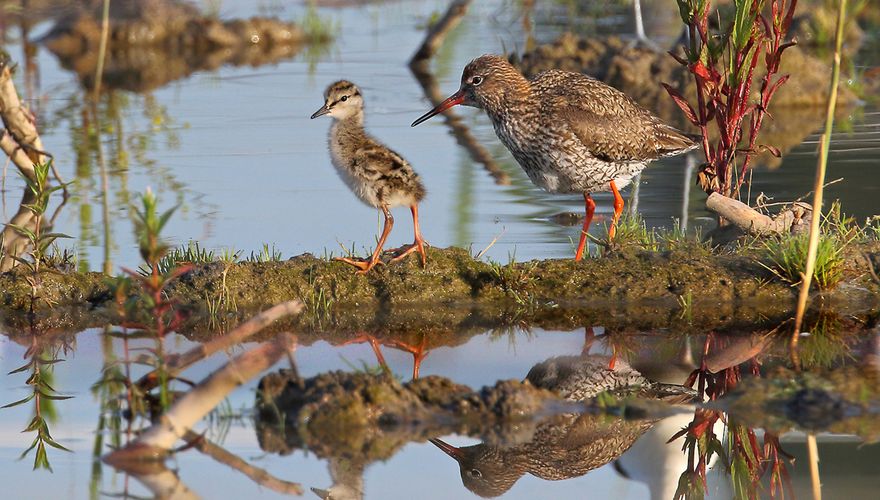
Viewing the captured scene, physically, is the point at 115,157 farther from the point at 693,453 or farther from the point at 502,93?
the point at 693,453

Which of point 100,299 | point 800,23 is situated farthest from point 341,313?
point 800,23

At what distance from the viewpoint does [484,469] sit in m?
6.12

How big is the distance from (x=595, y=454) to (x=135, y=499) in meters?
2.10

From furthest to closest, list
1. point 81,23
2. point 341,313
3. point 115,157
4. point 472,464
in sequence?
point 81,23 < point 115,157 < point 341,313 < point 472,464

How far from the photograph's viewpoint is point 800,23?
20484mm

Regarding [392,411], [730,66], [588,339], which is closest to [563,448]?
[392,411]

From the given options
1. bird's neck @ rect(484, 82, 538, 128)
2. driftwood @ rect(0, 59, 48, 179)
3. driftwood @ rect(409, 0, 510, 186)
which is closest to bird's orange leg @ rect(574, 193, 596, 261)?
bird's neck @ rect(484, 82, 538, 128)

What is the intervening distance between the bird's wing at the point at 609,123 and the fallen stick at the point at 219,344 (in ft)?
11.2

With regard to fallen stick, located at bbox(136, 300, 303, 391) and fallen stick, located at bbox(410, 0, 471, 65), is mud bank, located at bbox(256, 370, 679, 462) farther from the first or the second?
fallen stick, located at bbox(410, 0, 471, 65)

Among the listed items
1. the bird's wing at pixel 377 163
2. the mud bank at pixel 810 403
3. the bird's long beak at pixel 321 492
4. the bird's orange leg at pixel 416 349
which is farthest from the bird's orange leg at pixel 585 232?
the bird's long beak at pixel 321 492

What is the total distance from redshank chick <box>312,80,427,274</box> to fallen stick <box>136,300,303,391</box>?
2.04 meters

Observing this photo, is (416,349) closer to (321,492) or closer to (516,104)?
(321,492)

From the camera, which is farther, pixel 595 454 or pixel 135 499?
pixel 595 454

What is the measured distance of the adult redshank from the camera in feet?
30.9
